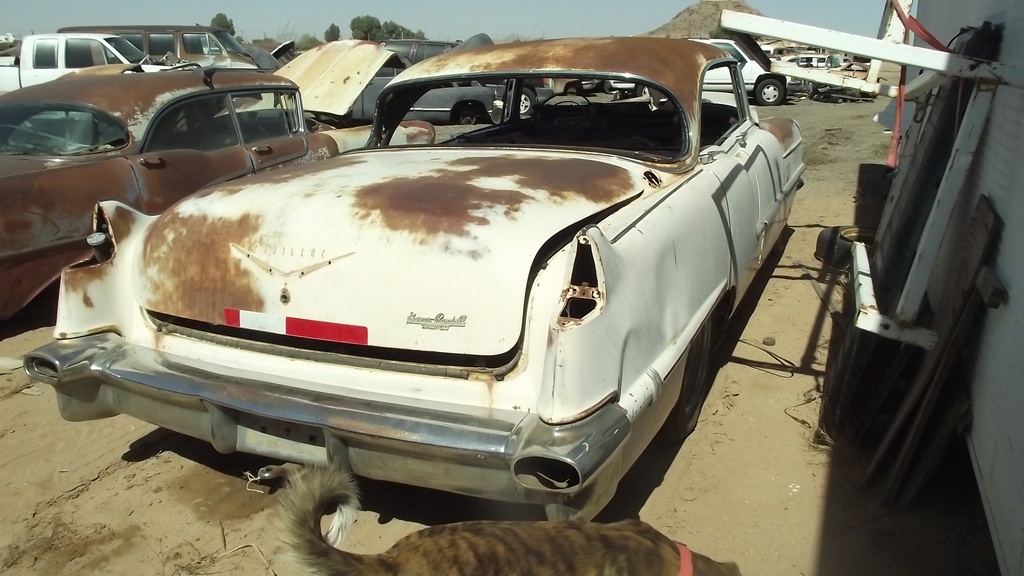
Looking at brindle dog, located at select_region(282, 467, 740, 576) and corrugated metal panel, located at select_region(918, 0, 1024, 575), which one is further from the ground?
corrugated metal panel, located at select_region(918, 0, 1024, 575)

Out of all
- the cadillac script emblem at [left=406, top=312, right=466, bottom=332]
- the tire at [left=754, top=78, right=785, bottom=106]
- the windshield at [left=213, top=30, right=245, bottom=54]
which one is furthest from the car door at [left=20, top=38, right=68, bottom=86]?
the tire at [left=754, top=78, right=785, bottom=106]

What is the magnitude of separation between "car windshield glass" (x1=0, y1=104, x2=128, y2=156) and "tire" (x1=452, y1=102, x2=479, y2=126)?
825 cm

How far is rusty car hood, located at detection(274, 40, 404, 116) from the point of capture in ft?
28.5

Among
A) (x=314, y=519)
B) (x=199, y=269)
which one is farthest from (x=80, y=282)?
(x=314, y=519)

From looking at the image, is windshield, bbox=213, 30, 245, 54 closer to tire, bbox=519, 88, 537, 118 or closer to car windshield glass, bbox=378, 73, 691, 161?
tire, bbox=519, 88, 537, 118

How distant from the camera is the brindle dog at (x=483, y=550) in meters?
1.63

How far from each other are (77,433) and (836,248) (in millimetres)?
4782

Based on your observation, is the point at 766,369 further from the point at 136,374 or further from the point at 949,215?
the point at 136,374

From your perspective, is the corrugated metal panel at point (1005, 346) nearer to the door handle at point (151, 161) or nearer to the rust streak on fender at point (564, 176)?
the rust streak on fender at point (564, 176)

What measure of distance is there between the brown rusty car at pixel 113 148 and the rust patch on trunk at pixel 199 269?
2199 mm

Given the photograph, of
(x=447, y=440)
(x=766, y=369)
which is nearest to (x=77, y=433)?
(x=447, y=440)

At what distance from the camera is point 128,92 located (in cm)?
508

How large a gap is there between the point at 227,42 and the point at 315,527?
1312cm

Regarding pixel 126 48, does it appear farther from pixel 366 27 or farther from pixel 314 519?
pixel 366 27
